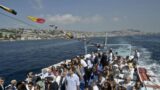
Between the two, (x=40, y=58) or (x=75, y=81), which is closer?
(x=75, y=81)

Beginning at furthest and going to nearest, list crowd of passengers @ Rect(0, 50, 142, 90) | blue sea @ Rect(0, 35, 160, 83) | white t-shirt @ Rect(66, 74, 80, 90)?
blue sea @ Rect(0, 35, 160, 83) → white t-shirt @ Rect(66, 74, 80, 90) → crowd of passengers @ Rect(0, 50, 142, 90)

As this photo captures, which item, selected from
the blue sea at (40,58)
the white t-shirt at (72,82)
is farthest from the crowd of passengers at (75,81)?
the blue sea at (40,58)

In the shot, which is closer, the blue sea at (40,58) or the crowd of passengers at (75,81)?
the crowd of passengers at (75,81)

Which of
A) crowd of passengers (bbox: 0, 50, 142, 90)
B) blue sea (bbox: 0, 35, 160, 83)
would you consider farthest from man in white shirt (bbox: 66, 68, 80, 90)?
blue sea (bbox: 0, 35, 160, 83)

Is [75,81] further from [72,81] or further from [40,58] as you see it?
[40,58]

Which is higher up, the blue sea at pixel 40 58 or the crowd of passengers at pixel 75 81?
the crowd of passengers at pixel 75 81

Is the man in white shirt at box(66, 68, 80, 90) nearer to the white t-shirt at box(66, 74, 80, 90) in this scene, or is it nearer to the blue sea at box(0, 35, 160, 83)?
the white t-shirt at box(66, 74, 80, 90)

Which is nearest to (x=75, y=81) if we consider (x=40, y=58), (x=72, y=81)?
(x=72, y=81)

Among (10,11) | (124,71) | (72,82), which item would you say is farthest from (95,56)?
(10,11)

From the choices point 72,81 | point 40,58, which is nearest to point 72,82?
point 72,81

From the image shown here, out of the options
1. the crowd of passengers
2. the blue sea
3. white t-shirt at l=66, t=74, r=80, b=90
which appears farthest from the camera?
the blue sea

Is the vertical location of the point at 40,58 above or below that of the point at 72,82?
below

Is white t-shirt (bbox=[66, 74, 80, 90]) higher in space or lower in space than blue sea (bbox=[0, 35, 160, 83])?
higher

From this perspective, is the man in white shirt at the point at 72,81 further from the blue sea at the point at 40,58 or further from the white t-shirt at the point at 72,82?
the blue sea at the point at 40,58
